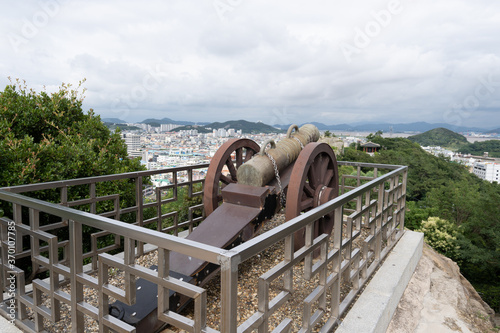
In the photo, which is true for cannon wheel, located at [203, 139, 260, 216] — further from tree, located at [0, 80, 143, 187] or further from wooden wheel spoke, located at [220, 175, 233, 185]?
tree, located at [0, 80, 143, 187]

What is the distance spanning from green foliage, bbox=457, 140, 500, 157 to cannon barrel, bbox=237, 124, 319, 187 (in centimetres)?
11155

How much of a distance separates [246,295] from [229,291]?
1733 mm

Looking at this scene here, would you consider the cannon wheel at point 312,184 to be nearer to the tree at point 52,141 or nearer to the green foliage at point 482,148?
the tree at point 52,141

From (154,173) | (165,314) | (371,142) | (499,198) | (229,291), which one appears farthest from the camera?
(371,142)

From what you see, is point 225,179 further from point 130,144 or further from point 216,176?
point 130,144

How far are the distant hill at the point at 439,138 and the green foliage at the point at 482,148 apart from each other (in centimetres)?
197

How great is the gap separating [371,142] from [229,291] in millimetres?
70574

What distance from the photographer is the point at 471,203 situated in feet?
82.4

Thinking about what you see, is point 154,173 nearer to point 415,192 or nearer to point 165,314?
point 165,314

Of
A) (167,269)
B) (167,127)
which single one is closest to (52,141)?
(167,269)

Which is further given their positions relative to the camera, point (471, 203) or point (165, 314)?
point (471, 203)

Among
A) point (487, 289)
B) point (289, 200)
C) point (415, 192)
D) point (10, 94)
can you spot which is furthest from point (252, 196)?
point (415, 192)

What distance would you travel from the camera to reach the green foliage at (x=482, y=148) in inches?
3885

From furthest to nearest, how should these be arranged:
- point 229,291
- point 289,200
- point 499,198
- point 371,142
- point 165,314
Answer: point 371,142 → point 499,198 → point 289,200 → point 165,314 → point 229,291
